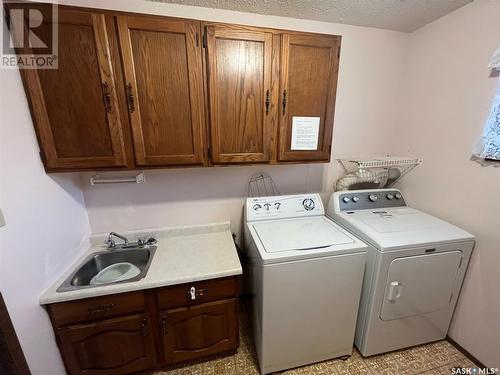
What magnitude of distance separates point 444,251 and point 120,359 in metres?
2.22

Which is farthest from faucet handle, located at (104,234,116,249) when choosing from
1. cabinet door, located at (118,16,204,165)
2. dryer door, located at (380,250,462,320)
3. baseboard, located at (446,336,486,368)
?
baseboard, located at (446,336,486,368)

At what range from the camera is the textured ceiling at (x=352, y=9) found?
1.41 meters

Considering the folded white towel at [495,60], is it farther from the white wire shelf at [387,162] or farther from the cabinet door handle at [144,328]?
the cabinet door handle at [144,328]

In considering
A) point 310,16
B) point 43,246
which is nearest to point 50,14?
point 43,246

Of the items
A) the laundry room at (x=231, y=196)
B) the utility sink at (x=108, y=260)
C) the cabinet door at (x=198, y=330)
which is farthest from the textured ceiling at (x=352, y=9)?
the cabinet door at (x=198, y=330)

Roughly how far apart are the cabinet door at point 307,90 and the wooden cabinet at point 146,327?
3.41 feet

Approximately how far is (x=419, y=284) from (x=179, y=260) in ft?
5.39

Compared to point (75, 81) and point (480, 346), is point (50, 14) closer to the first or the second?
point (75, 81)

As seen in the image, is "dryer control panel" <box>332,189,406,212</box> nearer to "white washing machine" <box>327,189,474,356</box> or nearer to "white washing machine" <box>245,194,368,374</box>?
"white washing machine" <box>327,189,474,356</box>

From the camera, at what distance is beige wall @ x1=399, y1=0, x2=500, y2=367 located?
1.36 meters

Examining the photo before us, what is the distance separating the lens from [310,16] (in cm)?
161

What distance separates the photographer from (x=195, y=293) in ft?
4.36

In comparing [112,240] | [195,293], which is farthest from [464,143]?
[112,240]

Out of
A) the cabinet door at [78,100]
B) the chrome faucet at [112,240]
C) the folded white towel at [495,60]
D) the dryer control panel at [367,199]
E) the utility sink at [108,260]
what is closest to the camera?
the cabinet door at [78,100]
